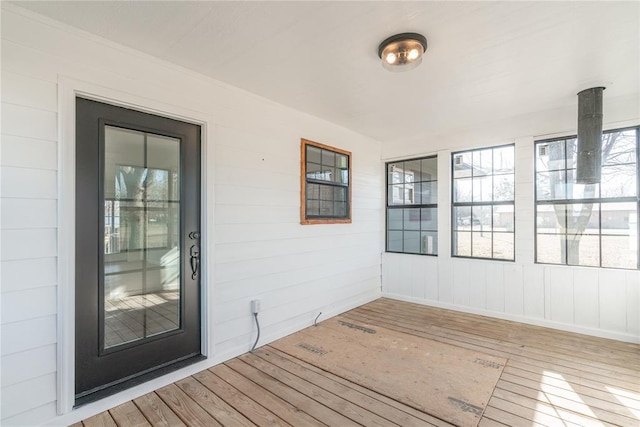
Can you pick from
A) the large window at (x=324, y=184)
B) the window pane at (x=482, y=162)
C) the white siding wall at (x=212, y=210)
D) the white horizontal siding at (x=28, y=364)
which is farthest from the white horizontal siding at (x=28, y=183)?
the window pane at (x=482, y=162)

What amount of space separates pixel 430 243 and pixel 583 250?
172 centimetres

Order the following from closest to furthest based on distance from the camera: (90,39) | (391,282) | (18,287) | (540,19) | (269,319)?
(18,287) → (540,19) → (90,39) → (269,319) → (391,282)

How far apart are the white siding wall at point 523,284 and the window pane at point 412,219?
370 mm

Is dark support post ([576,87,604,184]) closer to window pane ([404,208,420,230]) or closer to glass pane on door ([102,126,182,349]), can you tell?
window pane ([404,208,420,230])

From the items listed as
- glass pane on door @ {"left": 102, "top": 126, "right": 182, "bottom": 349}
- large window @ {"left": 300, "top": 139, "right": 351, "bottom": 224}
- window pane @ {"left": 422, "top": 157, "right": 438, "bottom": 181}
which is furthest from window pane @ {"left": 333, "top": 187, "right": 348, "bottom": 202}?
glass pane on door @ {"left": 102, "top": 126, "right": 182, "bottom": 349}

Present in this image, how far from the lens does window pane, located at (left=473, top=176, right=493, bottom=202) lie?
4.06 meters

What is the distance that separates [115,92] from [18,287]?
1358 mm

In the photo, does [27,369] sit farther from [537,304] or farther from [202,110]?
[537,304]

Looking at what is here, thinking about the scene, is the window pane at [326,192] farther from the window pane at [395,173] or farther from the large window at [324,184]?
the window pane at [395,173]

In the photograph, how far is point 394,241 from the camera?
4949 millimetres

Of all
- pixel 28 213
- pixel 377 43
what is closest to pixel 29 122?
pixel 28 213

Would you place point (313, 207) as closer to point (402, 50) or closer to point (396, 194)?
point (396, 194)

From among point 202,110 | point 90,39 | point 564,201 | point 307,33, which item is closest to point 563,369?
point 564,201

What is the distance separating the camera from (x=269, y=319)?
3.16m
